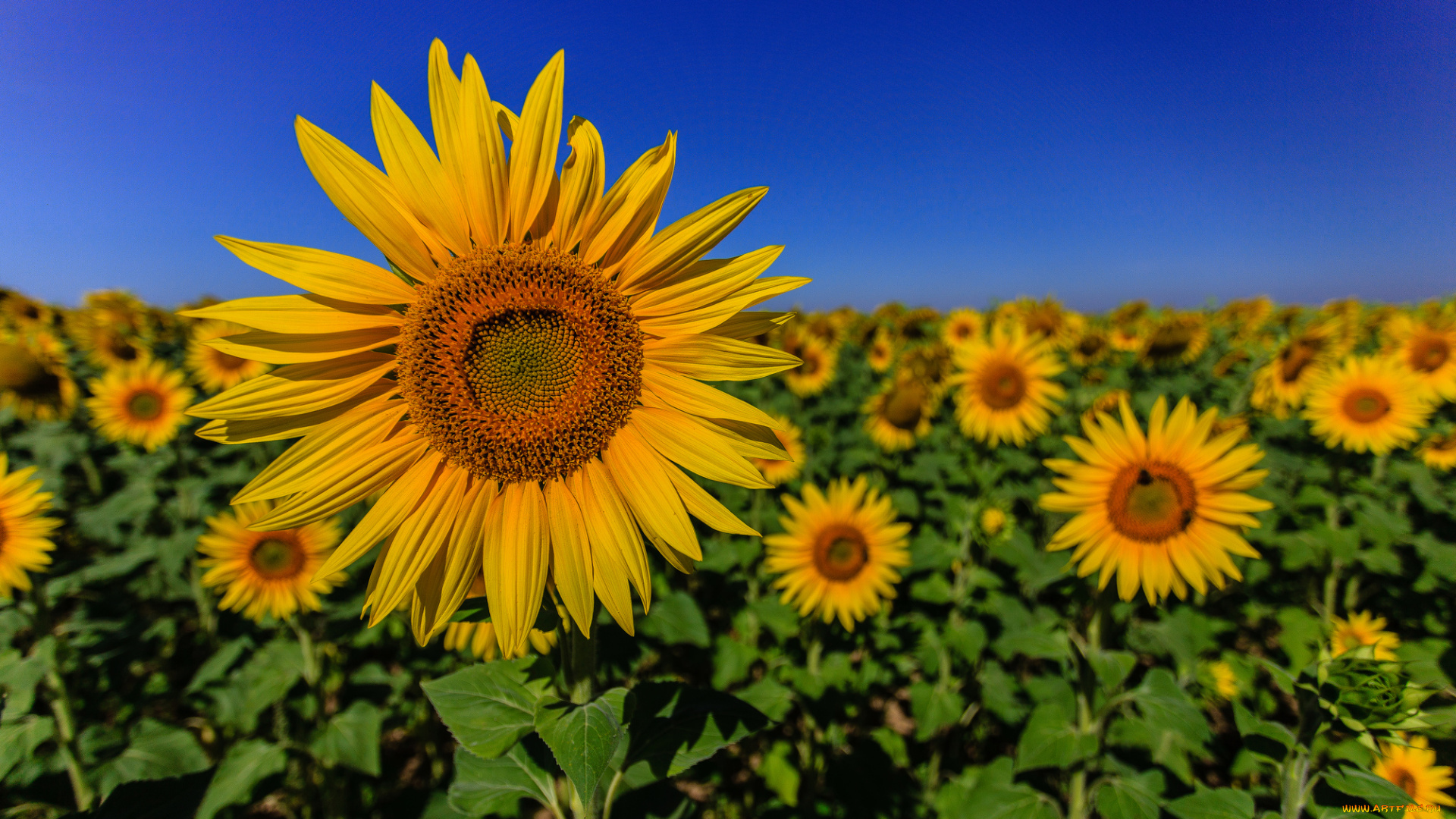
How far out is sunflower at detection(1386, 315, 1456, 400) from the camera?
206 inches

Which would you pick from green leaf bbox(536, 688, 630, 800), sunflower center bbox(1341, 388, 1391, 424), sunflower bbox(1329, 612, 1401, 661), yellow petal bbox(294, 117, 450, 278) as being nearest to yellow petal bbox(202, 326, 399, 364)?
yellow petal bbox(294, 117, 450, 278)

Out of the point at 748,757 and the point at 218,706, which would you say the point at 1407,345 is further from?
the point at 218,706

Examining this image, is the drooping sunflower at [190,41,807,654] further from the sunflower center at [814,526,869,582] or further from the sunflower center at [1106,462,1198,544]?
the sunflower center at [814,526,869,582]

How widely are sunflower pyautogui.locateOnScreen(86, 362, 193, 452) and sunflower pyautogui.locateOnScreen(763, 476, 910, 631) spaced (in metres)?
5.92

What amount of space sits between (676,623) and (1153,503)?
2.57 m

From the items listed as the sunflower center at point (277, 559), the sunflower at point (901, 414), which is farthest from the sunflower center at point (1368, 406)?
the sunflower center at point (277, 559)

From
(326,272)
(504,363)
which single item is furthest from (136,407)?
(504,363)

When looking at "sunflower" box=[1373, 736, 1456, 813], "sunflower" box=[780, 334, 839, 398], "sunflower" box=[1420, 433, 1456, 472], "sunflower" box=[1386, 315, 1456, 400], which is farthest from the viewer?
"sunflower" box=[780, 334, 839, 398]

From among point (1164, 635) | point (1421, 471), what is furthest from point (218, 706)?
point (1421, 471)

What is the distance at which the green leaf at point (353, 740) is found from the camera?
304cm

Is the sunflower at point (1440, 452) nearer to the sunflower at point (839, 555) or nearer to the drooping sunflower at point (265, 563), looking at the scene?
the sunflower at point (839, 555)

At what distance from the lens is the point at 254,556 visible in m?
3.57

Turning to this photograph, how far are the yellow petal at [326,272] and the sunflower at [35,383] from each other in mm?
6974

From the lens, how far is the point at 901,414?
Answer: 608 centimetres
